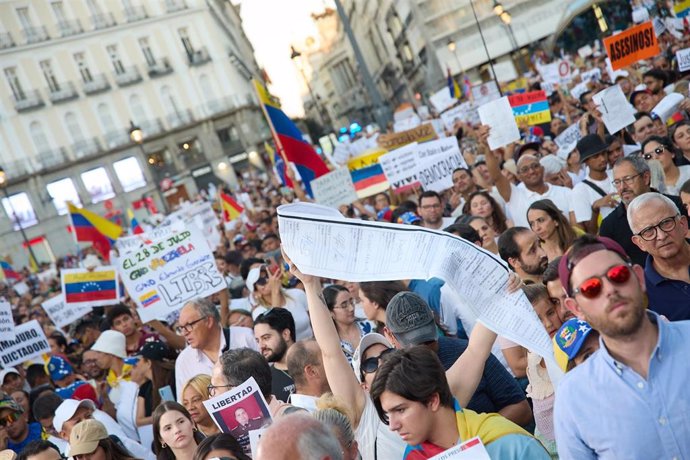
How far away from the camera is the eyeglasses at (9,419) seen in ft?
22.4

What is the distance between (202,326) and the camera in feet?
19.9

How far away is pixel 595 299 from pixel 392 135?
A: 9.98 metres

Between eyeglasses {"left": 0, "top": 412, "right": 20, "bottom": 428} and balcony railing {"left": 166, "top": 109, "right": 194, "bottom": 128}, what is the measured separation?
5372 centimetres

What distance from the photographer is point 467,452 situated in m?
2.67

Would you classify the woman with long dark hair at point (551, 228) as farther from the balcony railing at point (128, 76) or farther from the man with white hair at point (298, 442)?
the balcony railing at point (128, 76)

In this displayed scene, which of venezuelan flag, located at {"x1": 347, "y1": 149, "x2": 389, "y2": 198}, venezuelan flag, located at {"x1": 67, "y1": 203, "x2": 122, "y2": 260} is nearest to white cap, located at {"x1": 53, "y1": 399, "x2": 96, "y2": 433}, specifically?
venezuelan flag, located at {"x1": 347, "y1": 149, "x2": 389, "y2": 198}

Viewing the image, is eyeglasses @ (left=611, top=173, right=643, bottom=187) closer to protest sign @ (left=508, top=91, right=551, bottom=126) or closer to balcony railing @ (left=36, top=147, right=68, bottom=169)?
protest sign @ (left=508, top=91, right=551, bottom=126)

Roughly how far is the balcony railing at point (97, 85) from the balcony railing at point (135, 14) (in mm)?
5157

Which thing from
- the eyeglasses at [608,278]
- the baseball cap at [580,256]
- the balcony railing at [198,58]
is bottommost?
the eyeglasses at [608,278]

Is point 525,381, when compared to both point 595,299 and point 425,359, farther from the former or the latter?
point 595,299

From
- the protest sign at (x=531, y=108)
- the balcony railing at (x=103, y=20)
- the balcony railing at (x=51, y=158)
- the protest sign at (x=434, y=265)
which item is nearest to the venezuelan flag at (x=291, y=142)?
the protest sign at (x=531, y=108)

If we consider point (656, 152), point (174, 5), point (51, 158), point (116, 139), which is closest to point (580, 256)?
point (656, 152)

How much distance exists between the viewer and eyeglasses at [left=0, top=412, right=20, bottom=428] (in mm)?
6820

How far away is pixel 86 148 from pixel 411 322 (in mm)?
56305
